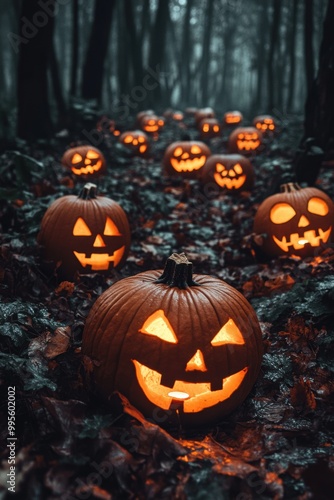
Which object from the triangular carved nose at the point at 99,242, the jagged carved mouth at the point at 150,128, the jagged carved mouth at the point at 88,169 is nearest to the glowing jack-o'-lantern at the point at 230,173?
the jagged carved mouth at the point at 88,169

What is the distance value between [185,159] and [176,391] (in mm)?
7801

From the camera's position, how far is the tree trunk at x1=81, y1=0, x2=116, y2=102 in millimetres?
12289

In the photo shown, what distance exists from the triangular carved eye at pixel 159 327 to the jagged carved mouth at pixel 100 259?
2.21 m

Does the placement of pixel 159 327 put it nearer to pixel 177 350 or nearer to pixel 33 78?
pixel 177 350

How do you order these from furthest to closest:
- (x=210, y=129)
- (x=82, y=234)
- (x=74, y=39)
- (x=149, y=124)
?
(x=210, y=129) → (x=149, y=124) → (x=74, y=39) → (x=82, y=234)

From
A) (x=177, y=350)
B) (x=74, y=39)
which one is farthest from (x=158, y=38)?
(x=177, y=350)

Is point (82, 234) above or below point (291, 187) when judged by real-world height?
below

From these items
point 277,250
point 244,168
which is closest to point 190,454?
point 277,250

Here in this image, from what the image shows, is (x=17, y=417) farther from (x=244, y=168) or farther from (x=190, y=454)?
(x=244, y=168)

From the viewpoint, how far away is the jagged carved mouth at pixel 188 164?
9.82 m

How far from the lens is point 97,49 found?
12.5 meters

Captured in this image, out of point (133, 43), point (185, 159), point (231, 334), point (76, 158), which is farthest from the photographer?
point (133, 43)

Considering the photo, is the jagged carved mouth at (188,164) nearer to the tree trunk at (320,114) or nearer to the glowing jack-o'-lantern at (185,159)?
the glowing jack-o'-lantern at (185,159)

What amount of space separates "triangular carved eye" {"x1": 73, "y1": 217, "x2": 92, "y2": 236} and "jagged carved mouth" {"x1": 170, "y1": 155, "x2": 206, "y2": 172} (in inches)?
220
